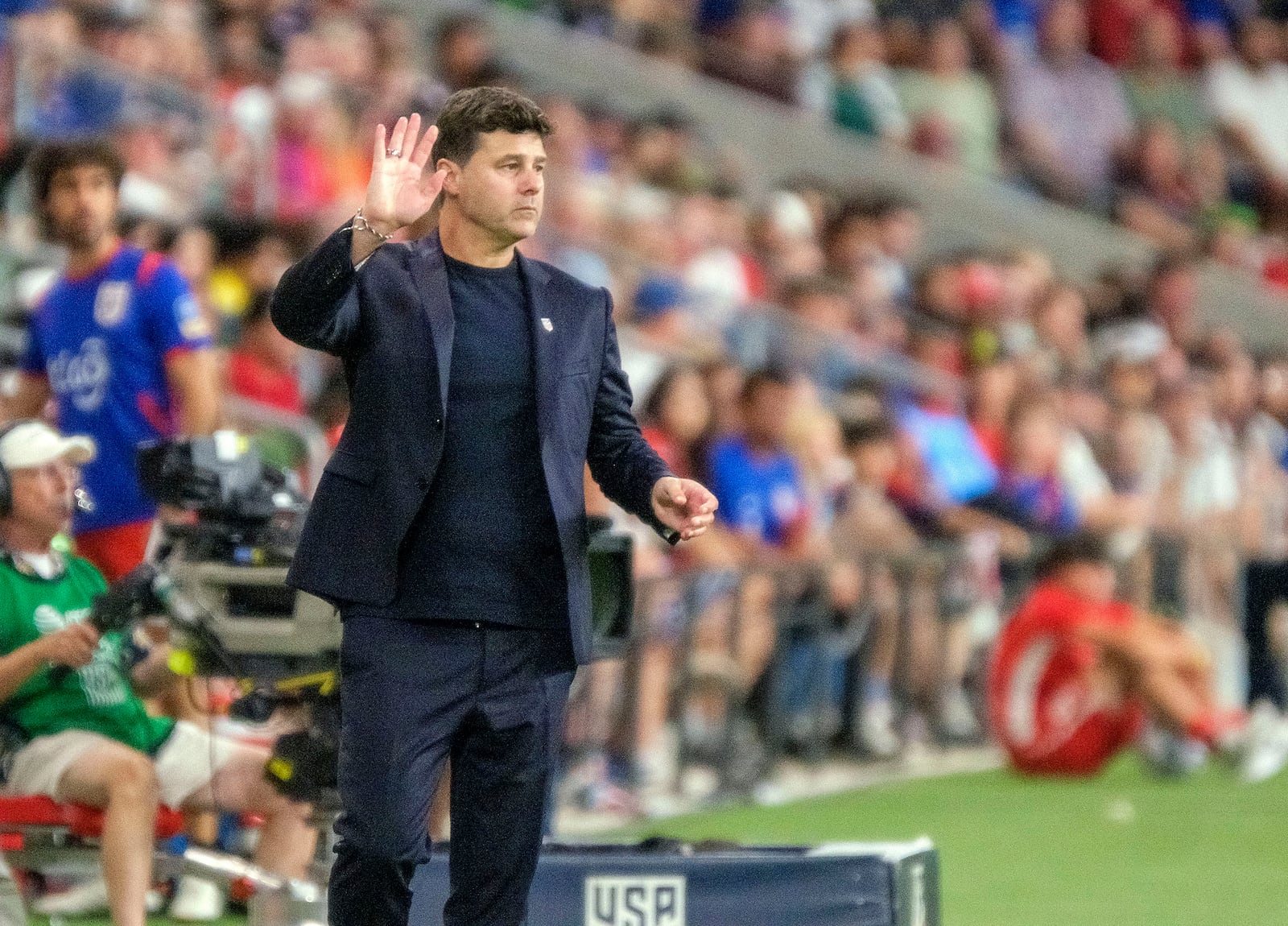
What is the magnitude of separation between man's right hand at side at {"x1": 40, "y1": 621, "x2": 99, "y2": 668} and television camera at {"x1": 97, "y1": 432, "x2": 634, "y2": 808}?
0.05 m

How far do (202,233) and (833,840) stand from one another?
3.86m

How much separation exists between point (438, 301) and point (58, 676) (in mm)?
2088

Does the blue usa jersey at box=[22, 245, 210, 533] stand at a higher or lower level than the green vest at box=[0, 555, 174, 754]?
higher

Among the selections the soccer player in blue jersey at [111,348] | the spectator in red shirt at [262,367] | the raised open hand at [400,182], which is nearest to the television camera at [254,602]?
the soccer player in blue jersey at [111,348]

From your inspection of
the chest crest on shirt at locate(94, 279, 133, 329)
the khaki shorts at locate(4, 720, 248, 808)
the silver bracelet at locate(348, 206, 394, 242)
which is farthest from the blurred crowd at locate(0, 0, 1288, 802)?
the silver bracelet at locate(348, 206, 394, 242)

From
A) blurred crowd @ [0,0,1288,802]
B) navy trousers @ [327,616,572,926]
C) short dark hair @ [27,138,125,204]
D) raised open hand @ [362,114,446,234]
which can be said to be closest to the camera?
raised open hand @ [362,114,446,234]

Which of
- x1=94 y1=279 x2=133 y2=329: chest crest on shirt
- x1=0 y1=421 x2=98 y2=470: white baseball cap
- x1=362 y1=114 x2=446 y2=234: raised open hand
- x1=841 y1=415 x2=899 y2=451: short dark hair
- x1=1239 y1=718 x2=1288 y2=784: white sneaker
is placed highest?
x1=841 y1=415 x2=899 y2=451: short dark hair

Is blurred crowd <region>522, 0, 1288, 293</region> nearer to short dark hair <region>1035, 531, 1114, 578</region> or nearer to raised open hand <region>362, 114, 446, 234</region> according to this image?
short dark hair <region>1035, 531, 1114, 578</region>

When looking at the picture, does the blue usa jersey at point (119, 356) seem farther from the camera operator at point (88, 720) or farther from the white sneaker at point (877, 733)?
the white sneaker at point (877, 733)

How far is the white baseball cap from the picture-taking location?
7078 millimetres

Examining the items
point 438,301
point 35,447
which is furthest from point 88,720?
point 438,301

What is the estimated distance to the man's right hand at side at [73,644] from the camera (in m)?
6.50

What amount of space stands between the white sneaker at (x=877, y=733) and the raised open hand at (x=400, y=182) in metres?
7.36

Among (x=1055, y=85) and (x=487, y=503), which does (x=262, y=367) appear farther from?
(x=1055, y=85)
